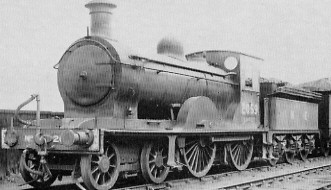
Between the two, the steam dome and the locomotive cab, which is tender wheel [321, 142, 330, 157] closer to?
the locomotive cab

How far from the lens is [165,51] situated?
1062 cm

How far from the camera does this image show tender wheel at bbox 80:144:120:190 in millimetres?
7636

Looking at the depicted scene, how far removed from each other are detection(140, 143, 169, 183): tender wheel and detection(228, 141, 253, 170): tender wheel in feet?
9.09

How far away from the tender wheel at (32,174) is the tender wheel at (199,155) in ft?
→ 10.0

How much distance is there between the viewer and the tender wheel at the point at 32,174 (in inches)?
335

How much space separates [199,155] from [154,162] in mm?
1824

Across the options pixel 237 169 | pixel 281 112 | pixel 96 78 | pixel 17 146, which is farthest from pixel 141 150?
pixel 281 112

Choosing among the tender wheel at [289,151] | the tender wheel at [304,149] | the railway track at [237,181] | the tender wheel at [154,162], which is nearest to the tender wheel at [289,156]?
the tender wheel at [289,151]

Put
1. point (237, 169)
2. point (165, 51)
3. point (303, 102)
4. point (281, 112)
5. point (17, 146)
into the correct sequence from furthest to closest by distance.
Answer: point (303, 102) → point (281, 112) → point (237, 169) → point (165, 51) → point (17, 146)

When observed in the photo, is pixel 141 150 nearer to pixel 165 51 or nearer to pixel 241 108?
pixel 165 51

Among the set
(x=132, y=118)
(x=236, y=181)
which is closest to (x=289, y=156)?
(x=236, y=181)

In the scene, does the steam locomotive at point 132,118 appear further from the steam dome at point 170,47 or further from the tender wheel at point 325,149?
the tender wheel at point 325,149

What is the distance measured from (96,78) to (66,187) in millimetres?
2550

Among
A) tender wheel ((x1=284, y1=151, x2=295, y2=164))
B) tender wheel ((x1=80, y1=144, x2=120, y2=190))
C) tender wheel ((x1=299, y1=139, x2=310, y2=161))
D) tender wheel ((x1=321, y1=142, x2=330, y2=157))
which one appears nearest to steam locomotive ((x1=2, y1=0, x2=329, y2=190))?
tender wheel ((x1=80, y1=144, x2=120, y2=190))
